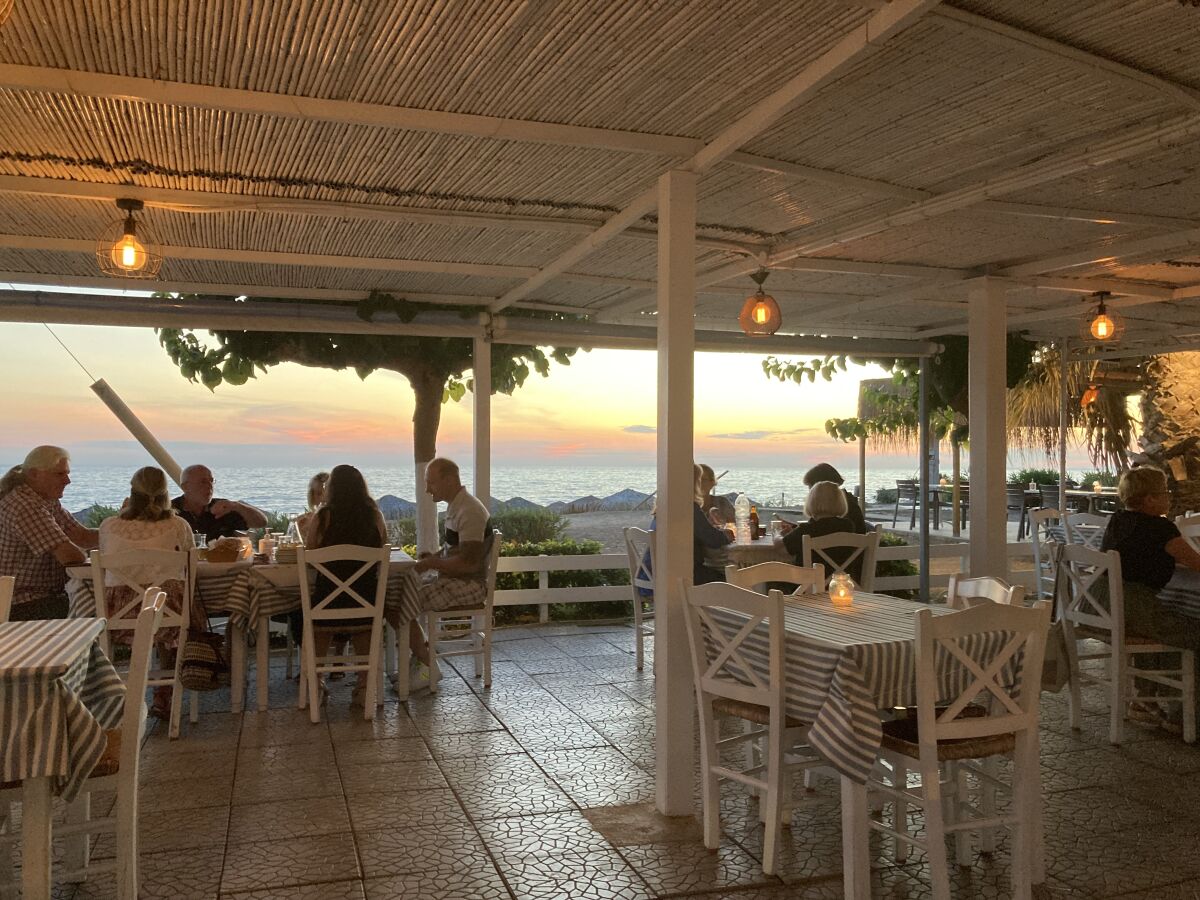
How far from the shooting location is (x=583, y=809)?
4.36 m

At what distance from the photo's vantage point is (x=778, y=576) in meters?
4.64

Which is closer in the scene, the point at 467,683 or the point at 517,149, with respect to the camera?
the point at 517,149

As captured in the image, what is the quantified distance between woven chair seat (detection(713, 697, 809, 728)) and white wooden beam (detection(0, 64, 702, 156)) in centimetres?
223

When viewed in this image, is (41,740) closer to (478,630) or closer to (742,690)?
(742,690)

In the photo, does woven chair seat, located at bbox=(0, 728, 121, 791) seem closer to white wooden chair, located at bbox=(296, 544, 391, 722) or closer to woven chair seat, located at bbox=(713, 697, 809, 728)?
woven chair seat, located at bbox=(713, 697, 809, 728)

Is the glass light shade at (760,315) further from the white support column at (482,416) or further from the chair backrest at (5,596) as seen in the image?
the chair backrest at (5,596)

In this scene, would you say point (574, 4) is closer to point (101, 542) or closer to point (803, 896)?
point (803, 896)

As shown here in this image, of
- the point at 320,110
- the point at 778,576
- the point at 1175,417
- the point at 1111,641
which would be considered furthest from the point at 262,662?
the point at 1175,417

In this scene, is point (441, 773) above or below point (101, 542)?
below

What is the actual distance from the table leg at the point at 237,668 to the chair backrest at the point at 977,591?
406 cm

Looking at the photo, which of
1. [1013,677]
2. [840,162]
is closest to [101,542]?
[840,162]

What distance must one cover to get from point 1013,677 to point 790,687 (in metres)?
0.78

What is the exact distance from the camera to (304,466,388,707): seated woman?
5.98 metres

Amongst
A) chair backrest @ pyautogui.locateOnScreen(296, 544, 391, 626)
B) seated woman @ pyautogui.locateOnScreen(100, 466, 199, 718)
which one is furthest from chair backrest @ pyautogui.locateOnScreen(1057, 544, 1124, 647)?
seated woman @ pyautogui.locateOnScreen(100, 466, 199, 718)
